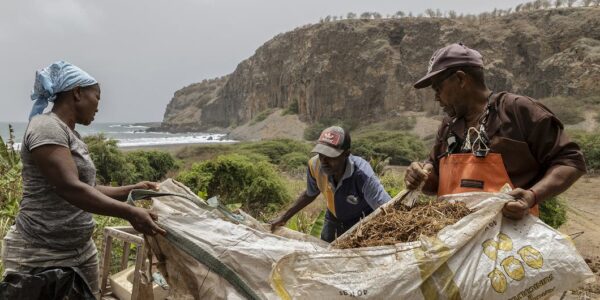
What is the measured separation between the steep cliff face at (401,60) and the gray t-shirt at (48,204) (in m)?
41.1

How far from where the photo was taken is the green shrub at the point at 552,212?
6805 mm

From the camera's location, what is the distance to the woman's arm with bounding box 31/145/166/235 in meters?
2.21

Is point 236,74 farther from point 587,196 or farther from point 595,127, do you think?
point 587,196

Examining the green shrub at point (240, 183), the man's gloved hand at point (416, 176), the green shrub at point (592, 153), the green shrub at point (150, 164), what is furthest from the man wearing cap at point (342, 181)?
the green shrub at point (592, 153)

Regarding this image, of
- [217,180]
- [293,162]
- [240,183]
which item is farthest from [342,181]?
[293,162]

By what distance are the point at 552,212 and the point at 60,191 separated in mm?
6728

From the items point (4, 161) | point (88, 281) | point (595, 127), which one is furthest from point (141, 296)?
point (595, 127)

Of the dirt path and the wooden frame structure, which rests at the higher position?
the wooden frame structure

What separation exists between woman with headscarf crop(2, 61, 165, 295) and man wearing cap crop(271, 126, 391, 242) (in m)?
1.40

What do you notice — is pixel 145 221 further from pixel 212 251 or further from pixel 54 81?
pixel 54 81

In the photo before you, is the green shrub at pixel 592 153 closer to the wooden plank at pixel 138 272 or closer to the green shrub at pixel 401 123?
the wooden plank at pixel 138 272

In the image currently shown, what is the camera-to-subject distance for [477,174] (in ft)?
7.04

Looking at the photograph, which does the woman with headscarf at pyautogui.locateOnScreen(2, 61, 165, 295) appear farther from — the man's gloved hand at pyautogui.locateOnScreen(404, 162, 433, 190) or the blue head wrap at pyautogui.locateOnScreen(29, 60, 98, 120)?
the man's gloved hand at pyautogui.locateOnScreen(404, 162, 433, 190)

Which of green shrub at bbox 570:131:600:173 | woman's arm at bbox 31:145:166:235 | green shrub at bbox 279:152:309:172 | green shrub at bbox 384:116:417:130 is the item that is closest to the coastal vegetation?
woman's arm at bbox 31:145:166:235
